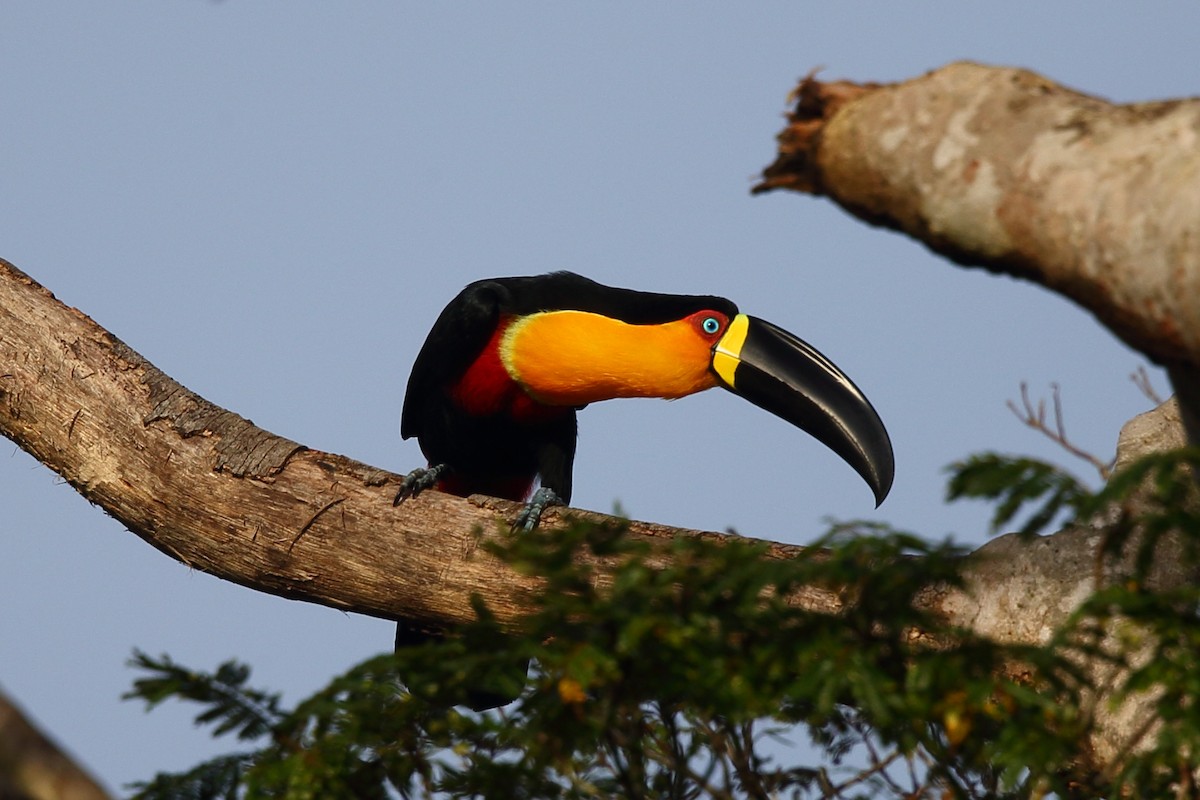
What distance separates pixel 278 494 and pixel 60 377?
0.93m

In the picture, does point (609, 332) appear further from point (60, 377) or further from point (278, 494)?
point (60, 377)

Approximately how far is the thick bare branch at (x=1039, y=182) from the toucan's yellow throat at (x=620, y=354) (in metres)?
2.46

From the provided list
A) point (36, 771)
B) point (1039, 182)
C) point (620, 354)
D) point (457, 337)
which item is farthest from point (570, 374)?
point (36, 771)

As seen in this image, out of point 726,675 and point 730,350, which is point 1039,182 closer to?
point 726,675

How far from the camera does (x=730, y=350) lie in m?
5.04

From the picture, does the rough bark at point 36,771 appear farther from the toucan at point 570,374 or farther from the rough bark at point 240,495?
the toucan at point 570,374

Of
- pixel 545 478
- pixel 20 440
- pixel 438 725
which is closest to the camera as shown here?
pixel 438 725

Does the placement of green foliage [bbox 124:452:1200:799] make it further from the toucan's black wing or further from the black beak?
the toucan's black wing

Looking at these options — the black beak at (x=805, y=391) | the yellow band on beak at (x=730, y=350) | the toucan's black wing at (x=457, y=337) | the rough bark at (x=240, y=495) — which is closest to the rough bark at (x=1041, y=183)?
the rough bark at (x=240, y=495)

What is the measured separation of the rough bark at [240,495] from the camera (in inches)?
172

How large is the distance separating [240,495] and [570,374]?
1410 millimetres

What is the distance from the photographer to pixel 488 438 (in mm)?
5816

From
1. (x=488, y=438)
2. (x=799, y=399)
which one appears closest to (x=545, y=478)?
(x=488, y=438)

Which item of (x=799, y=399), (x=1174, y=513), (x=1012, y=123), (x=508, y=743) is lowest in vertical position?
(x=508, y=743)
